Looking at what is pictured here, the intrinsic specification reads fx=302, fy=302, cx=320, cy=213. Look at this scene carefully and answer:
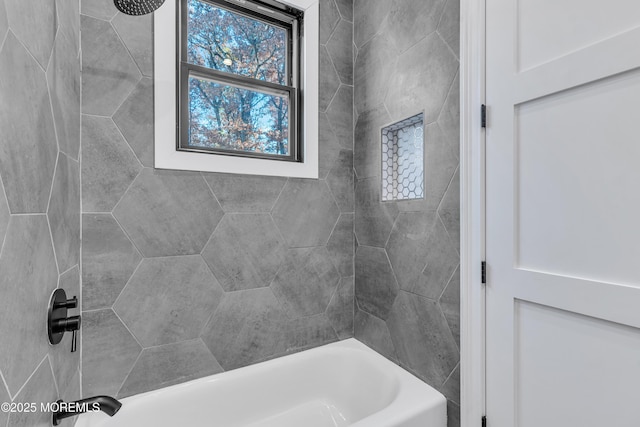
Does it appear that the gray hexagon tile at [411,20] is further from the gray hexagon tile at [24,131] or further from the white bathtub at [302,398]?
the white bathtub at [302,398]

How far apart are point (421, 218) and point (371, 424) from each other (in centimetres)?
90

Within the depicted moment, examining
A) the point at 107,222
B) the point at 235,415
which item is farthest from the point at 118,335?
the point at 235,415

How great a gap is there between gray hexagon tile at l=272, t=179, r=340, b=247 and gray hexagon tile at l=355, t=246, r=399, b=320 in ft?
0.94

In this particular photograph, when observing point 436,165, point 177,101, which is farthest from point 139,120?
point 436,165

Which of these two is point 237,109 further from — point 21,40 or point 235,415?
point 235,415

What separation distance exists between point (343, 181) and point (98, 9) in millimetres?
1479

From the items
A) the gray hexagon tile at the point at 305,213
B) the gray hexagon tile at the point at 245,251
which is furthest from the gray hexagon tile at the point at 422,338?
the gray hexagon tile at the point at 245,251

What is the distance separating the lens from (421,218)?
148cm

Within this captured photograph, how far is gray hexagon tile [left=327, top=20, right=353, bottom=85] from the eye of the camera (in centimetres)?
195

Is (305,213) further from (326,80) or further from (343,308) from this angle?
(326,80)

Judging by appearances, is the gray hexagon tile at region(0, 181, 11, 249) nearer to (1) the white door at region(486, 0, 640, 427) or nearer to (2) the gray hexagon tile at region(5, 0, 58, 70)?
(2) the gray hexagon tile at region(5, 0, 58, 70)

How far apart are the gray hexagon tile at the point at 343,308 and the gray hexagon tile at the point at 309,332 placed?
1.7 inches

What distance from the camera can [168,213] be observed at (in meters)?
1.47

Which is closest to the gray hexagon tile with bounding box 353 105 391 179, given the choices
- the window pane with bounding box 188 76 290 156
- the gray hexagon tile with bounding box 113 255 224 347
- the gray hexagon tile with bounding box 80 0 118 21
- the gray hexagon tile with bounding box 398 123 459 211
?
the gray hexagon tile with bounding box 398 123 459 211
